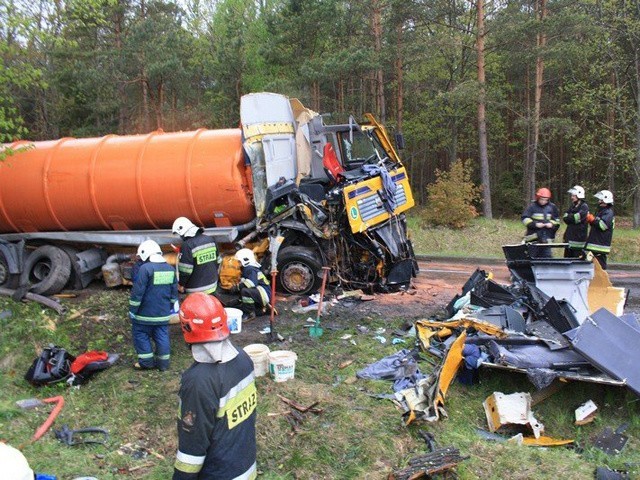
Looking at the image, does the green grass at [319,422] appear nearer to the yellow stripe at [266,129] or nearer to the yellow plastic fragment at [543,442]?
the yellow plastic fragment at [543,442]

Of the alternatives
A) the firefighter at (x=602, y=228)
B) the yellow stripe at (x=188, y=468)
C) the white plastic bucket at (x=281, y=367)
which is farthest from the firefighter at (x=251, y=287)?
the firefighter at (x=602, y=228)

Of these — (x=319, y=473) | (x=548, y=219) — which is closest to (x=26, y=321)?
(x=319, y=473)

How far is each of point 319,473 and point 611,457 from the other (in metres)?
2.60

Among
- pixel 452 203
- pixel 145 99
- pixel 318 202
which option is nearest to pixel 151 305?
pixel 318 202

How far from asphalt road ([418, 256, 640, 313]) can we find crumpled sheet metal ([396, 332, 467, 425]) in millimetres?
4413

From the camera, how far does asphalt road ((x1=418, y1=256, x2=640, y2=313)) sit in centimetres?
937

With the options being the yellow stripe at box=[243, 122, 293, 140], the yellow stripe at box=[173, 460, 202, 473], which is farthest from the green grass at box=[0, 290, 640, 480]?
the yellow stripe at box=[243, 122, 293, 140]

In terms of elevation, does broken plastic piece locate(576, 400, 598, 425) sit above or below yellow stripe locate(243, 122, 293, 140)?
below

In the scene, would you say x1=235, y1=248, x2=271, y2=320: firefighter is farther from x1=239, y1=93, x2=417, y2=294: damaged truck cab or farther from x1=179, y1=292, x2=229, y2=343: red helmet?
x1=179, y1=292, x2=229, y2=343: red helmet

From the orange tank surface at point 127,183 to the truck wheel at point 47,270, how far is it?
0.58 m

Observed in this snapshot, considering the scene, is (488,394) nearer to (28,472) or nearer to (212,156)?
(28,472)

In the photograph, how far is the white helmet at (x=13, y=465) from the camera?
1.87 metres

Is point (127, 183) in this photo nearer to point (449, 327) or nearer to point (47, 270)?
point (47, 270)

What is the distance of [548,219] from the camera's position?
27.3 feet
